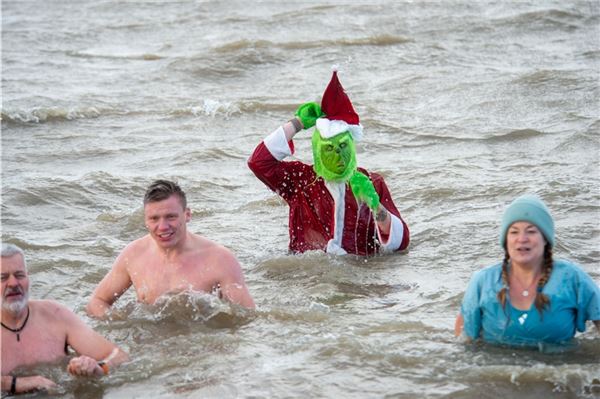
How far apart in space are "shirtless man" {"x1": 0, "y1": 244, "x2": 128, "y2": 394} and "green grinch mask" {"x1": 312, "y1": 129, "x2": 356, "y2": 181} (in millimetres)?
2515

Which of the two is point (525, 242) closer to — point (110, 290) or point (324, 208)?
point (324, 208)

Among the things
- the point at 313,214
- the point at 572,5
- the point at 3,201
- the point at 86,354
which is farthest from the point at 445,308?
the point at 572,5

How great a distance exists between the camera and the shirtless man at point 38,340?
6.64 metres

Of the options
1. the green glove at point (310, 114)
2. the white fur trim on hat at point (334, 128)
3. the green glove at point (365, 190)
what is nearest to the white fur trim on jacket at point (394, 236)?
the green glove at point (365, 190)

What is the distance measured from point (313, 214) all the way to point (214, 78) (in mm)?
9278

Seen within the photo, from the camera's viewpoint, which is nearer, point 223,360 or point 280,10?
point 223,360

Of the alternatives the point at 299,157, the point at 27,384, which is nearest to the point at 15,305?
the point at 27,384

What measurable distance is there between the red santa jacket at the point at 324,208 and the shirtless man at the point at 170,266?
1330 millimetres

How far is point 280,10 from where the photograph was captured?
76.1 ft

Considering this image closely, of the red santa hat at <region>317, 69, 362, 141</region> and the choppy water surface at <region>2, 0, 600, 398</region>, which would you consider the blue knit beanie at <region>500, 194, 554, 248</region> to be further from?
the red santa hat at <region>317, 69, 362, 141</region>

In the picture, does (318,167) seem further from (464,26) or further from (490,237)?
(464,26)

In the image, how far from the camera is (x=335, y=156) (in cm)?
879

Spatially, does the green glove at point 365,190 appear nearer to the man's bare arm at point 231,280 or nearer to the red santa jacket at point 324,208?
the red santa jacket at point 324,208

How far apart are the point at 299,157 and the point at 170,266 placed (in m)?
5.50
